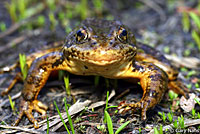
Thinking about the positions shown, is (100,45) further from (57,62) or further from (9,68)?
(9,68)

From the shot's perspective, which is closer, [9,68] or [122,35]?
[122,35]

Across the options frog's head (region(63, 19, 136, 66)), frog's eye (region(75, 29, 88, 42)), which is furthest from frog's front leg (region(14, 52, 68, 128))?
Answer: frog's eye (region(75, 29, 88, 42))

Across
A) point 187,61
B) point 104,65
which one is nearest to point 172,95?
point 187,61

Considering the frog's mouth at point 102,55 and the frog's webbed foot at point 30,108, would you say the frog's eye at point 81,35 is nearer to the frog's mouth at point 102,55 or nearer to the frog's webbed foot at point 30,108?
the frog's mouth at point 102,55

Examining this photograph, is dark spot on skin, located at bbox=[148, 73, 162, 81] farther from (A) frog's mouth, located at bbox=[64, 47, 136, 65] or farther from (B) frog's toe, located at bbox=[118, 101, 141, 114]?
(A) frog's mouth, located at bbox=[64, 47, 136, 65]

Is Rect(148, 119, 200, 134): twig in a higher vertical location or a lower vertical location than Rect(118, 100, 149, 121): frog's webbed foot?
lower

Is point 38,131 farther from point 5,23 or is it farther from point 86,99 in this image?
point 5,23
